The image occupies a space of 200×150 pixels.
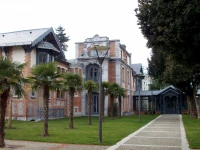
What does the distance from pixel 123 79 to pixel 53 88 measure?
2490cm

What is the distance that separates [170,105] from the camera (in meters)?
45.6

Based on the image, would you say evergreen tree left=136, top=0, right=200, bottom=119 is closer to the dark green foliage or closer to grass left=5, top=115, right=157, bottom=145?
the dark green foliage

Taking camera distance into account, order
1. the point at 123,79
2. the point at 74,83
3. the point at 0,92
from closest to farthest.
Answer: the point at 0,92 < the point at 74,83 < the point at 123,79

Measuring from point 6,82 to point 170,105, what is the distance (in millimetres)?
39788

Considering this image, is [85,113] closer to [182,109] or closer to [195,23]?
[182,109]

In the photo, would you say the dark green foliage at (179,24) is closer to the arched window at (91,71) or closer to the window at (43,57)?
the window at (43,57)

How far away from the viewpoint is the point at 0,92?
950 centimetres

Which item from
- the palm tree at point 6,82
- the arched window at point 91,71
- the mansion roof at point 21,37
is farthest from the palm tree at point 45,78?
the arched window at point 91,71

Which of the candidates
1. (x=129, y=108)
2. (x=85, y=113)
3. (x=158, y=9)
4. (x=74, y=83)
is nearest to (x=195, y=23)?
(x=158, y=9)

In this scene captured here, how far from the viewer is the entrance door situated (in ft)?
148

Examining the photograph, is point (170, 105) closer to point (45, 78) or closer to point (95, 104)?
point (95, 104)

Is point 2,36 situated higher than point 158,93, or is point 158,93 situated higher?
point 2,36

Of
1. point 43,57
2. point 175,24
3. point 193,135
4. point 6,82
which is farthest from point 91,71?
point 175,24

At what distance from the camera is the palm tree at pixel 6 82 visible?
382 inches
